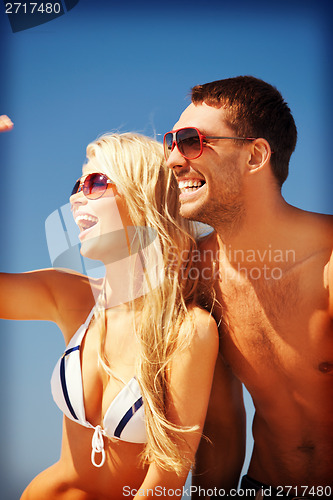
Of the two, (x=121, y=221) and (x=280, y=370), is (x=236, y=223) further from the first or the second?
(x=280, y=370)

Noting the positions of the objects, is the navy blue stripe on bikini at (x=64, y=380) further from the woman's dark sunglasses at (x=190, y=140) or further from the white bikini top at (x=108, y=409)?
the woman's dark sunglasses at (x=190, y=140)

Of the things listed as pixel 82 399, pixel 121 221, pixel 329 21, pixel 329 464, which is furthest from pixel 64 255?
pixel 329 21

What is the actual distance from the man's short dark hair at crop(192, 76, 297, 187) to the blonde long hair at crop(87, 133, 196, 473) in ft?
1.30

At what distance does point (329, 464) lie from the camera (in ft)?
6.82

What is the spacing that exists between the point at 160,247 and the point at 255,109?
817mm

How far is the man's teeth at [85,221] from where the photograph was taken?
2.12 metres

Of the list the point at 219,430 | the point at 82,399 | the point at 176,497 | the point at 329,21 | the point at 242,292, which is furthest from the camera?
the point at 329,21

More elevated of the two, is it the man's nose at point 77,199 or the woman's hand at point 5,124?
the woman's hand at point 5,124

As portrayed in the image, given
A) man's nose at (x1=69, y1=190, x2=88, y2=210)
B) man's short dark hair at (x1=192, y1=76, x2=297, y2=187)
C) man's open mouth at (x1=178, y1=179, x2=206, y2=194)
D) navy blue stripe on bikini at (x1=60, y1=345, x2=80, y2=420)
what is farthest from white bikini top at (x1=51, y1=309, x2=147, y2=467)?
man's short dark hair at (x1=192, y1=76, x2=297, y2=187)

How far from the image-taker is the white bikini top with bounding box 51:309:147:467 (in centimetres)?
185

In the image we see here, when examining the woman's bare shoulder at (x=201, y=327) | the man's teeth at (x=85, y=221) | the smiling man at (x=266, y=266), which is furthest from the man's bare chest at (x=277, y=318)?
the man's teeth at (x=85, y=221)

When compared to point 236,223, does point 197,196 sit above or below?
above

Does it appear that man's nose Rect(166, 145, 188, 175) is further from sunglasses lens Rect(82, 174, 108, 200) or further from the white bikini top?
the white bikini top

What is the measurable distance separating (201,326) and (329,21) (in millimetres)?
1989
